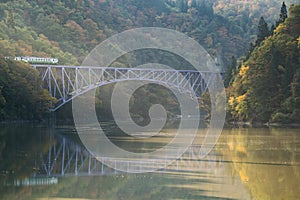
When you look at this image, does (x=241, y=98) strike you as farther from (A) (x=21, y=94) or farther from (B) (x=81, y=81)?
(B) (x=81, y=81)

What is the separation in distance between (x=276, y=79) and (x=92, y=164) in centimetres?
3822

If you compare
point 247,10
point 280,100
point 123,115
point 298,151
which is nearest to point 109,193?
point 298,151

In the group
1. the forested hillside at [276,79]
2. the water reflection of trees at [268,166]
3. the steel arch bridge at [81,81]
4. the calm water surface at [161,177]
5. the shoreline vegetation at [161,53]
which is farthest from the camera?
the steel arch bridge at [81,81]

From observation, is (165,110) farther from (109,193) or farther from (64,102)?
(109,193)

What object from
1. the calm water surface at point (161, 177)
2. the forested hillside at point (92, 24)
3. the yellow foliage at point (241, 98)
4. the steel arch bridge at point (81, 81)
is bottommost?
the calm water surface at point (161, 177)

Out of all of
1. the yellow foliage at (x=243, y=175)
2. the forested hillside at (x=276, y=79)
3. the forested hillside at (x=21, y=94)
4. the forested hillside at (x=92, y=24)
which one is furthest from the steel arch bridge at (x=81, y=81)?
the yellow foliage at (x=243, y=175)

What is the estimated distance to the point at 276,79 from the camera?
2381 inches

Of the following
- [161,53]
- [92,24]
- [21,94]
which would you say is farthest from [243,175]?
[161,53]

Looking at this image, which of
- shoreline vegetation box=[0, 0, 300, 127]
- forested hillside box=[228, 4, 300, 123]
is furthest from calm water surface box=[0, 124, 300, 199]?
shoreline vegetation box=[0, 0, 300, 127]

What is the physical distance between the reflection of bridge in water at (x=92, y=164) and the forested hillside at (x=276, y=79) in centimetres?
2801

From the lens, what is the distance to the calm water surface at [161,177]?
57.7 feet

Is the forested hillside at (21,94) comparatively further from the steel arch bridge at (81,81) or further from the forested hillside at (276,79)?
the forested hillside at (276,79)

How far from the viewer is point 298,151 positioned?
1134 inches

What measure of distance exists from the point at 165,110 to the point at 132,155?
90666 mm
